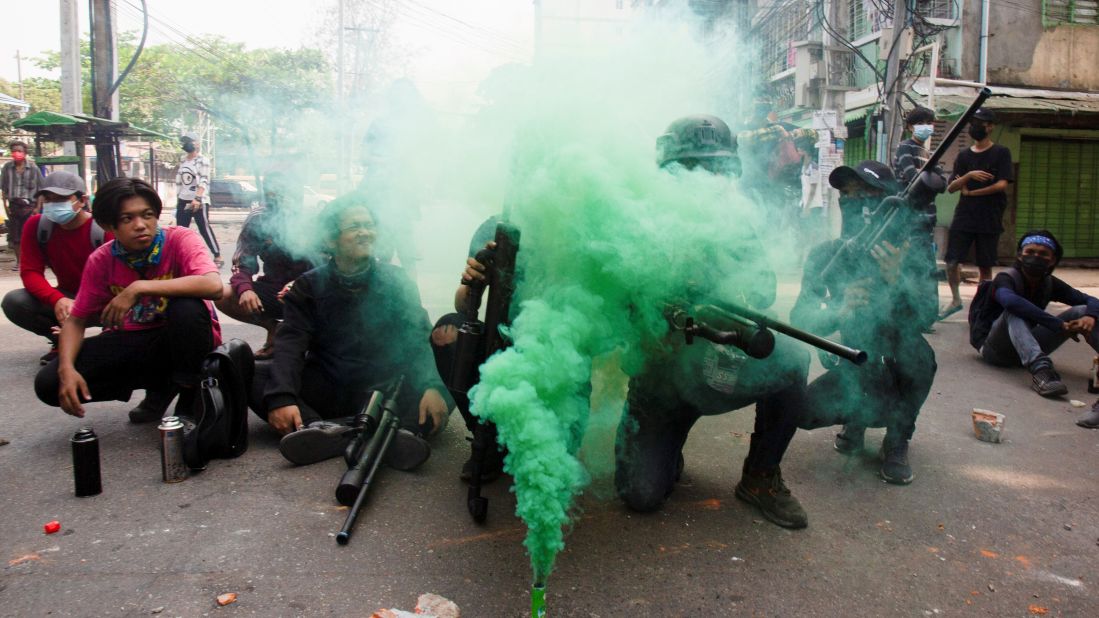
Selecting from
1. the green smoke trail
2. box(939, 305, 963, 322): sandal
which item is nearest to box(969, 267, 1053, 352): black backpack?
box(939, 305, 963, 322): sandal

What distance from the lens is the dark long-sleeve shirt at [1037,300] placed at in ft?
16.9

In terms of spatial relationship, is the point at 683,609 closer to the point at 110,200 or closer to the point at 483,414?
the point at 483,414

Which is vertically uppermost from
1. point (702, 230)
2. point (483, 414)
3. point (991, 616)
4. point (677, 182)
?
point (677, 182)

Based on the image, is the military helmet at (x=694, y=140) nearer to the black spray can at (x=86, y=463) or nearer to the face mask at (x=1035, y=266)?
the black spray can at (x=86, y=463)

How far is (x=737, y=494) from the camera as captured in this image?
10.5ft

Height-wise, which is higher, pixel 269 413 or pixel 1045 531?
pixel 269 413

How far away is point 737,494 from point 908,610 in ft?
2.96

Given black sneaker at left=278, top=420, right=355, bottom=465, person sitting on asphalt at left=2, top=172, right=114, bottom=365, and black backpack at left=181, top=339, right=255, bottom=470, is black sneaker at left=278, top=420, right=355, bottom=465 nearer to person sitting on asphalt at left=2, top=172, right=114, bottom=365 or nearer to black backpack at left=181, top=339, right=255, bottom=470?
black backpack at left=181, top=339, right=255, bottom=470

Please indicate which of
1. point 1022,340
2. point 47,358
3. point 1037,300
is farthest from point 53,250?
point 1037,300

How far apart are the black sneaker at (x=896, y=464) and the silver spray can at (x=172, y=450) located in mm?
3176

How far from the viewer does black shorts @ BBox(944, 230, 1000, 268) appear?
7.23 meters

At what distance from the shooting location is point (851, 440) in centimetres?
378

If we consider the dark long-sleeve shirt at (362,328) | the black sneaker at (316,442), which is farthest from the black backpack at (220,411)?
the black sneaker at (316,442)

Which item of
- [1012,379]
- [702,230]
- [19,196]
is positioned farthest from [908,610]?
[19,196]
